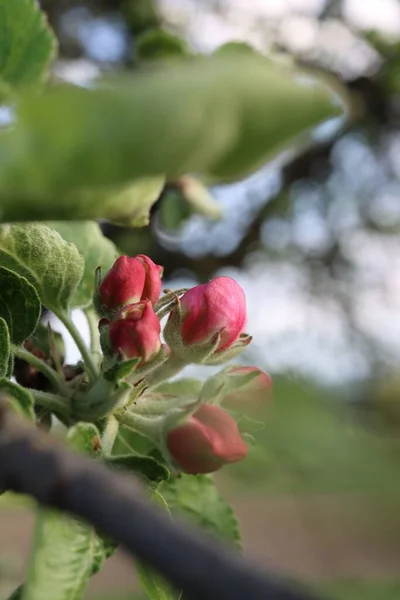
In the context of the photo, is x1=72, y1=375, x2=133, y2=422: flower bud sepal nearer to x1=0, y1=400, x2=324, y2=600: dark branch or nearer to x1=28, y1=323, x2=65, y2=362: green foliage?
x1=28, y1=323, x2=65, y2=362: green foliage

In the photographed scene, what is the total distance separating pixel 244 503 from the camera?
7980 mm

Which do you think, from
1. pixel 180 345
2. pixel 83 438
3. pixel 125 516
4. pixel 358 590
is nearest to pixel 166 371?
pixel 180 345

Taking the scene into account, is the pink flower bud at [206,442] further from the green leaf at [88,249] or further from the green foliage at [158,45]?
the green foliage at [158,45]

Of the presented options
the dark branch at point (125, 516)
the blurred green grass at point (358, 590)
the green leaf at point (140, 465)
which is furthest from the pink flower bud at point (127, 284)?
the blurred green grass at point (358, 590)

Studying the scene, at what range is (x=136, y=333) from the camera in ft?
1.53

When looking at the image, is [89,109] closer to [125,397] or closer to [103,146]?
[103,146]

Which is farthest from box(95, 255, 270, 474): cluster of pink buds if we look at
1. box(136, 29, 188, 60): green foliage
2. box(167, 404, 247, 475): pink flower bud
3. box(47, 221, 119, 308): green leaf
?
box(136, 29, 188, 60): green foliage

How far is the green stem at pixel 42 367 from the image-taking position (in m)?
0.53

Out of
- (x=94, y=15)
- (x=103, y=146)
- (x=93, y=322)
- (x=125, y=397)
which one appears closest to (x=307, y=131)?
(x=103, y=146)

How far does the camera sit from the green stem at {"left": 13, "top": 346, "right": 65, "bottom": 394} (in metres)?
0.53

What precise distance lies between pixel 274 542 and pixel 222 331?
6504 millimetres

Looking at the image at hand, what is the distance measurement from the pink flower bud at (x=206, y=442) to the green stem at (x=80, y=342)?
8cm

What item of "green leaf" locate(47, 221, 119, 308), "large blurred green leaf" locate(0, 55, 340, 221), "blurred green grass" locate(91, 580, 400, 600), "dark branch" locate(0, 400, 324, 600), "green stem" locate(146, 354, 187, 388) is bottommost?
"blurred green grass" locate(91, 580, 400, 600)

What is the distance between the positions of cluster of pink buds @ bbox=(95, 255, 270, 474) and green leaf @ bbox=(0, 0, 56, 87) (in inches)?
5.2
